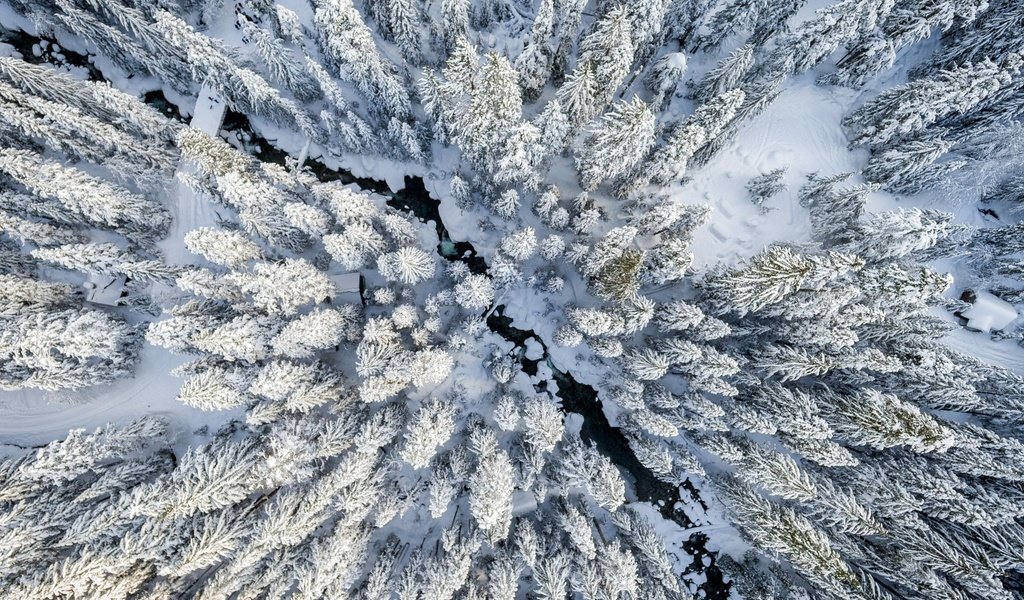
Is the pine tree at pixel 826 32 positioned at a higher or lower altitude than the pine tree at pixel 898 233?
higher

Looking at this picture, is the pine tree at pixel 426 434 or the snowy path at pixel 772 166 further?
the snowy path at pixel 772 166

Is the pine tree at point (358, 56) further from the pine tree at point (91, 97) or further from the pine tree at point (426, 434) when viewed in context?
the pine tree at point (426, 434)

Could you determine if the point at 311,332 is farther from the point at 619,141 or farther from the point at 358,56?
the point at 619,141

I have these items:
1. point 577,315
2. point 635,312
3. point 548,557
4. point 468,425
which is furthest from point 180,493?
point 635,312

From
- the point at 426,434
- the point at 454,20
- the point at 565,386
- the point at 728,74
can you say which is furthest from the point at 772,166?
the point at 426,434

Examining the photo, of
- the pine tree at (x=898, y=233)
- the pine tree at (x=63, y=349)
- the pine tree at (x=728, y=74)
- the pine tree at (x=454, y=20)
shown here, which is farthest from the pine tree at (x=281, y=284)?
the pine tree at (x=898, y=233)

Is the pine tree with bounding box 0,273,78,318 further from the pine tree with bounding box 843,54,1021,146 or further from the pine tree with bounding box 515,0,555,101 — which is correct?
the pine tree with bounding box 843,54,1021,146

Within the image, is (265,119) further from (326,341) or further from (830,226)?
(830,226)
